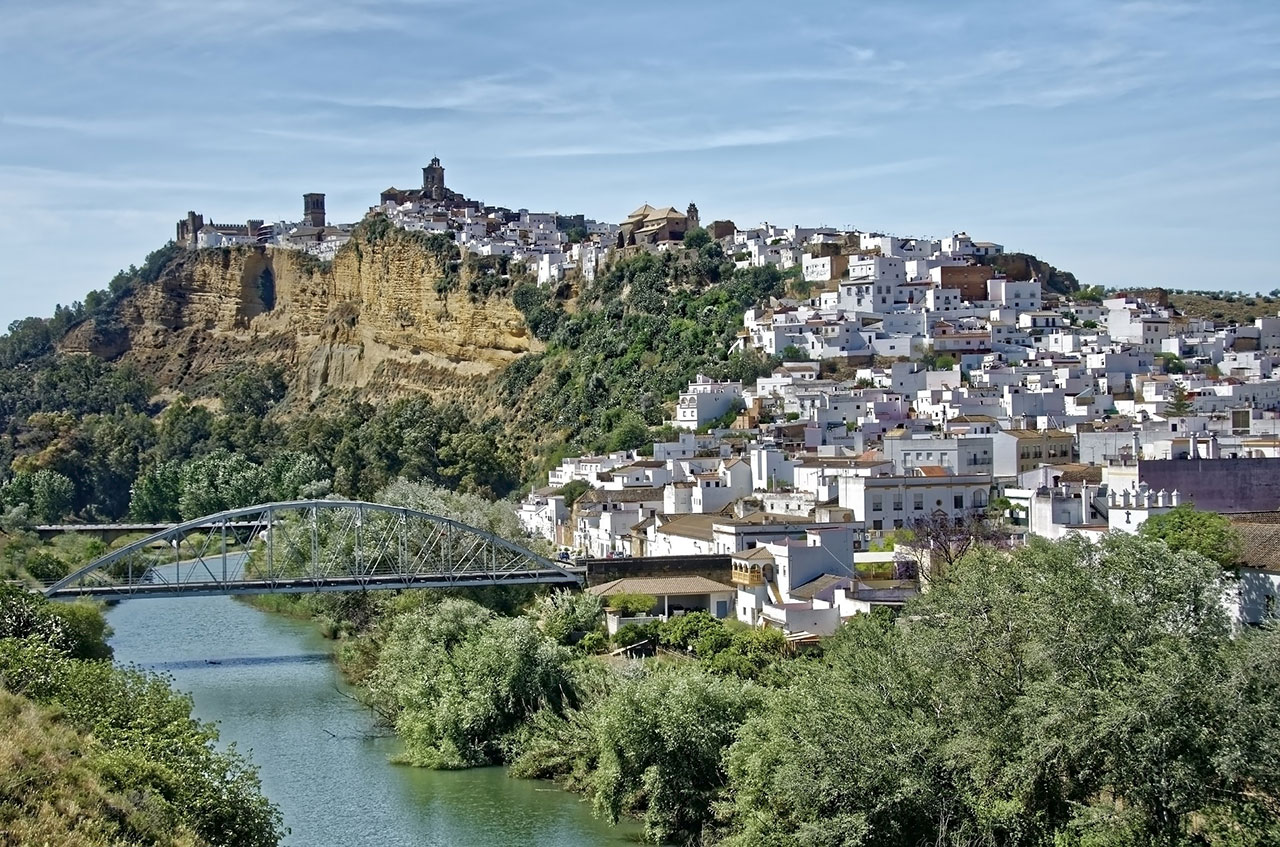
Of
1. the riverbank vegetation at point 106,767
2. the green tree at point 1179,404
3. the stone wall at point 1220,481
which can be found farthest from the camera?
the green tree at point 1179,404

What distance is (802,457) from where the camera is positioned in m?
42.1

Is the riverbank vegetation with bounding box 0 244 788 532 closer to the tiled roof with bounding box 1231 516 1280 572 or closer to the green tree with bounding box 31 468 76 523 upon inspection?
the green tree with bounding box 31 468 76 523

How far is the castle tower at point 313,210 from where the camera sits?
105m

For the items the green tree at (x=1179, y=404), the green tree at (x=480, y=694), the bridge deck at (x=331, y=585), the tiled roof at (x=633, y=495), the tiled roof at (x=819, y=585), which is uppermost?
the green tree at (x=1179, y=404)

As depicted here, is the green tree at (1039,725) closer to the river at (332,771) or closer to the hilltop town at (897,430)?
the river at (332,771)

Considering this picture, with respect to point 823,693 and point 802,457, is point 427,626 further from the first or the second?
point 802,457

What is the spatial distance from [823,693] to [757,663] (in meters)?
6.69

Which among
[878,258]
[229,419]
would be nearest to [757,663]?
[878,258]

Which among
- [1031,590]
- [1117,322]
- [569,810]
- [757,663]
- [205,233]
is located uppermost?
[205,233]

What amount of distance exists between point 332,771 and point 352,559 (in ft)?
43.7

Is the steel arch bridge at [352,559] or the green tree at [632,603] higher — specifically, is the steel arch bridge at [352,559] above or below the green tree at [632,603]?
above

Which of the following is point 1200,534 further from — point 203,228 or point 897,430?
point 203,228

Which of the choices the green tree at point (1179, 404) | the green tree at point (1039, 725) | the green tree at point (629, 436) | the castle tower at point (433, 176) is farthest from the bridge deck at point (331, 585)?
the castle tower at point (433, 176)

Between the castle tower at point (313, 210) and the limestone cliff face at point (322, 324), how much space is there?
27.5ft
